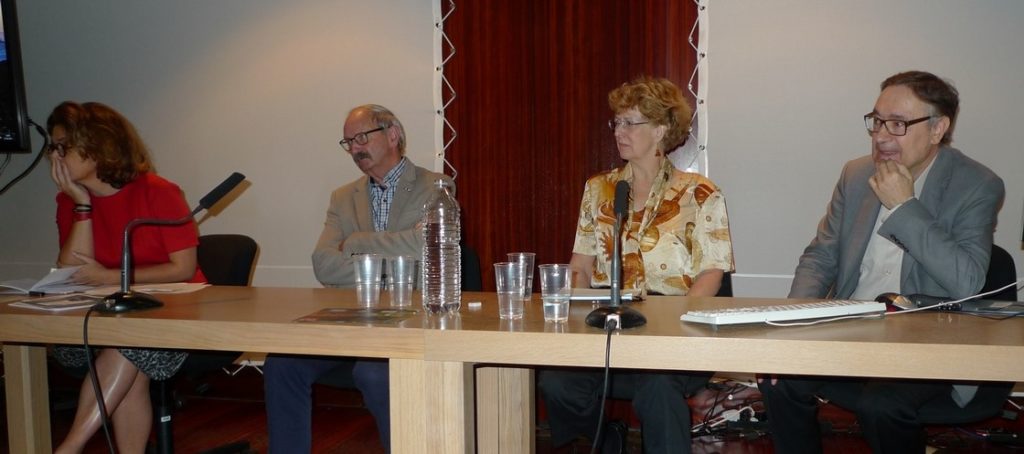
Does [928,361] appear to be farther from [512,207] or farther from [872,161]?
[512,207]

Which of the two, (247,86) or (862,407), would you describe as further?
(247,86)

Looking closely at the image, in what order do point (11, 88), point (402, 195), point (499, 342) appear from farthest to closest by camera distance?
point (11, 88) < point (402, 195) < point (499, 342)

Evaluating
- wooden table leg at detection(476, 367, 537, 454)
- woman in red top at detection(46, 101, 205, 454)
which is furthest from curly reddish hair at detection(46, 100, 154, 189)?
wooden table leg at detection(476, 367, 537, 454)

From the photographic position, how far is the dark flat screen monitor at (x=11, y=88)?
2854mm

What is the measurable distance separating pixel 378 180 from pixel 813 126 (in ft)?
5.82

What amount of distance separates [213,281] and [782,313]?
211 centimetres

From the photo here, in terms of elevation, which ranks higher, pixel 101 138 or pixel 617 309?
pixel 101 138

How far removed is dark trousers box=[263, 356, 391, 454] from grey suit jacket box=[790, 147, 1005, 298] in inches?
48.9


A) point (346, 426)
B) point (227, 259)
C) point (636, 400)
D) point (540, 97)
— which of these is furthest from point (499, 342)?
A: point (346, 426)

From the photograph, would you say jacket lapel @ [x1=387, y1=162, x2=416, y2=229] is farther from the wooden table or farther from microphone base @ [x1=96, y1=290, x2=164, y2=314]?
microphone base @ [x1=96, y1=290, x2=164, y2=314]

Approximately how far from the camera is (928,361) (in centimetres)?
115

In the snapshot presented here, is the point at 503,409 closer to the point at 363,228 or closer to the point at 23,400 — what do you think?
the point at 363,228

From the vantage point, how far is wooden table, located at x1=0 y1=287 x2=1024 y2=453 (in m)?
1.15

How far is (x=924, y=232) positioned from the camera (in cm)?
178
